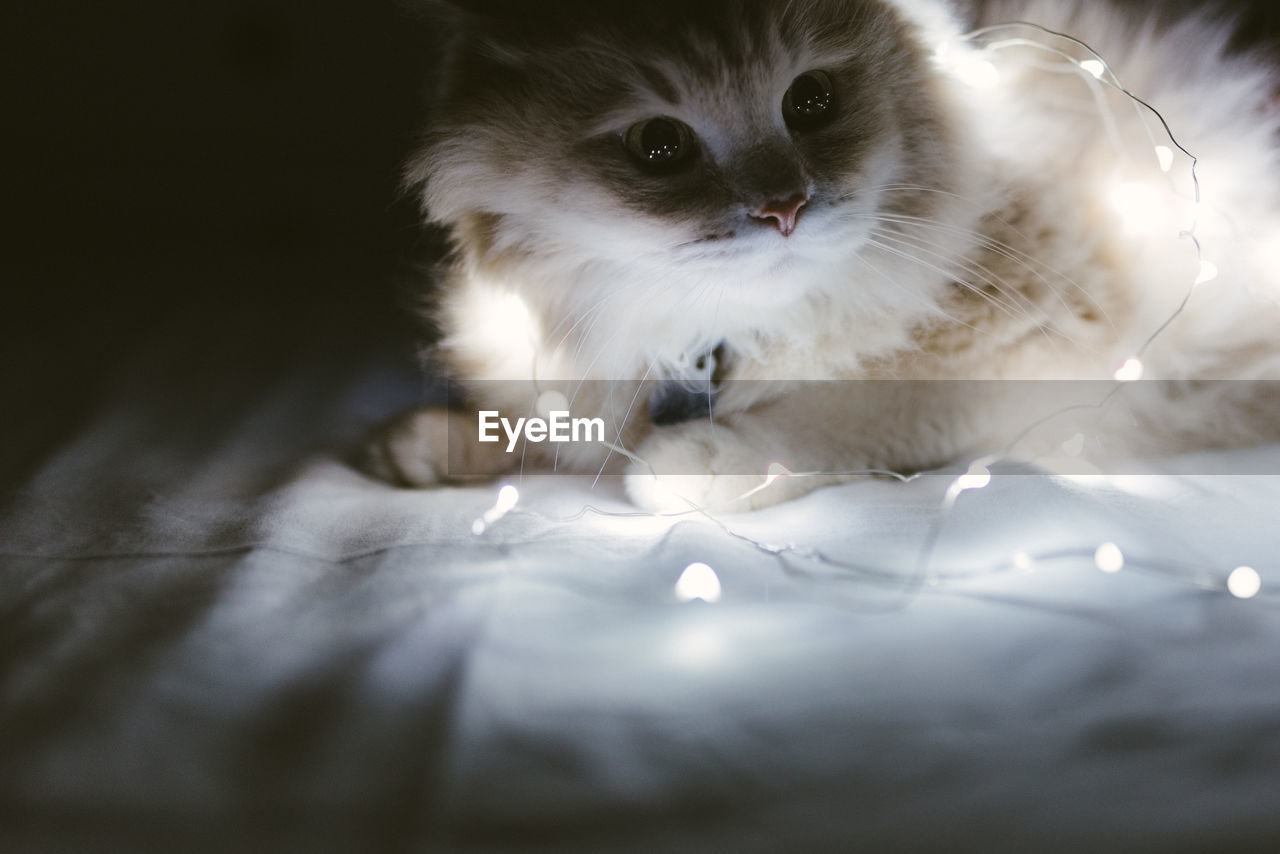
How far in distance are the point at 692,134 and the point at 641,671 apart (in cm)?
63

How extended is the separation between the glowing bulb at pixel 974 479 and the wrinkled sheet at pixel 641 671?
0.08 feet

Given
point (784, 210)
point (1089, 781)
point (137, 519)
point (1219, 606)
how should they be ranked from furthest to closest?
point (137, 519)
point (784, 210)
point (1219, 606)
point (1089, 781)

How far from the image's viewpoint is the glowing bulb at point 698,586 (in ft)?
3.07

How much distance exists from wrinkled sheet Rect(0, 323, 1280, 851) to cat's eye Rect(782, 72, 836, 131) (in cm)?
46

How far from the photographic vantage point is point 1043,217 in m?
1.20

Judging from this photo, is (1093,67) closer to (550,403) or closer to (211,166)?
(550,403)

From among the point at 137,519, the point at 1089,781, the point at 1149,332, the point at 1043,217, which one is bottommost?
the point at 1089,781

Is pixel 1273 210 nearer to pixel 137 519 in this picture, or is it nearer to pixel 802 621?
pixel 802 621

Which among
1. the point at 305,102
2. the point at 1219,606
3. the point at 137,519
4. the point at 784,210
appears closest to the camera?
the point at 1219,606

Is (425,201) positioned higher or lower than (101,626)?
higher

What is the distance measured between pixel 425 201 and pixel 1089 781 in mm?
992

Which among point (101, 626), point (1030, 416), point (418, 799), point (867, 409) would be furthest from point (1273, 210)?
point (101, 626)

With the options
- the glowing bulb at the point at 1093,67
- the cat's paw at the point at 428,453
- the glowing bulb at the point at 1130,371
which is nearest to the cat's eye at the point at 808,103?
the glowing bulb at the point at 1093,67

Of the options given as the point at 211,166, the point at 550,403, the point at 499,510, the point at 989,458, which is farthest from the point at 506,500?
the point at 211,166
